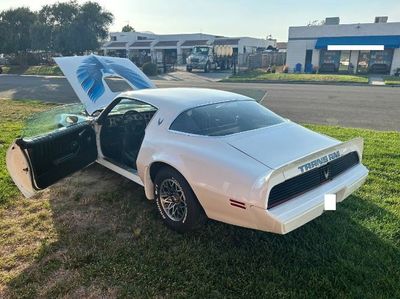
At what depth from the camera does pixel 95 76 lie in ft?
19.8

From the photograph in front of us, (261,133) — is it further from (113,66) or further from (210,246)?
(113,66)

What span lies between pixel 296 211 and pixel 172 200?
130cm

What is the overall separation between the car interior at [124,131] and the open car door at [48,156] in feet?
0.83

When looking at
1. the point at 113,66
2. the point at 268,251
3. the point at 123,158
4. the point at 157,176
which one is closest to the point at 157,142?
the point at 157,176

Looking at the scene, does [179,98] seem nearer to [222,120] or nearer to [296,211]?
[222,120]

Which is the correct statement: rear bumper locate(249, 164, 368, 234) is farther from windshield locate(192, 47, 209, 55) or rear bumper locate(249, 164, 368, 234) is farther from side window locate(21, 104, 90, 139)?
windshield locate(192, 47, 209, 55)

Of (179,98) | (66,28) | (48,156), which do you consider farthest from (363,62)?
(48,156)

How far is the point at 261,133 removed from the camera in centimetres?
343

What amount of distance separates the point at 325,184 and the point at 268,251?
2.70ft

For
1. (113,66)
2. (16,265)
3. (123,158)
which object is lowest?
(16,265)

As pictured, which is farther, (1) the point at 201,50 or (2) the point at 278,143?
(1) the point at 201,50

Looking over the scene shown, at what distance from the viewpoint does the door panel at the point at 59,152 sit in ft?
11.1

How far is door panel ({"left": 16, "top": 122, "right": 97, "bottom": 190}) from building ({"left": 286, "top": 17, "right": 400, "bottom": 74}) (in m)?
30.4

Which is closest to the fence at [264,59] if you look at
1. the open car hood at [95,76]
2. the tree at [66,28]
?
the tree at [66,28]
